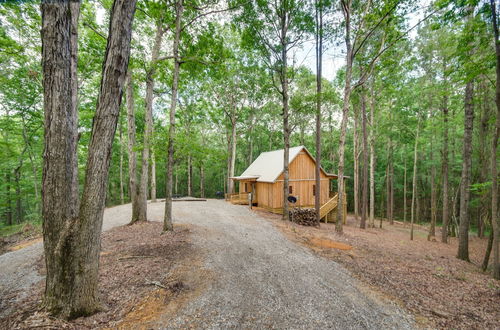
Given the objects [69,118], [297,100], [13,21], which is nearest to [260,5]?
[297,100]

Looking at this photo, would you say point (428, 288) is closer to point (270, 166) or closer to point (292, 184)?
point (292, 184)

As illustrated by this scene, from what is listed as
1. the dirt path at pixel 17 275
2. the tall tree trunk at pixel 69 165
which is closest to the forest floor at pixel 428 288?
the tall tree trunk at pixel 69 165

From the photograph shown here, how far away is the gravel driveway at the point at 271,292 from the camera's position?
299 centimetres

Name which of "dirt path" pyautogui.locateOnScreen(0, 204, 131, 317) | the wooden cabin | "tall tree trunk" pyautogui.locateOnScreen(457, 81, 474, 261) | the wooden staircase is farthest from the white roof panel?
"dirt path" pyautogui.locateOnScreen(0, 204, 131, 317)

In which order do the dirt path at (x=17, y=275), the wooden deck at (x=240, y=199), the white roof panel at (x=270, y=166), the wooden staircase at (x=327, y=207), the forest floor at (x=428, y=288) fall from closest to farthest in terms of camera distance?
the forest floor at (x=428, y=288)
the dirt path at (x=17, y=275)
the wooden staircase at (x=327, y=207)
the white roof panel at (x=270, y=166)
the wooden deck at (x=240, y=199)

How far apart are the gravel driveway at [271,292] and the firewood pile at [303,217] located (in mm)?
5478

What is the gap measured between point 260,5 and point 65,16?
9.40m

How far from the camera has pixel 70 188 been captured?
2.79m

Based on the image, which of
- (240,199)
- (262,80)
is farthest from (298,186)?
(262,80)

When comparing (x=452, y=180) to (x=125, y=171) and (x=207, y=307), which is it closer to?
(x=207, y=307)

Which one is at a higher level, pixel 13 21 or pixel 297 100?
pixel 13 21

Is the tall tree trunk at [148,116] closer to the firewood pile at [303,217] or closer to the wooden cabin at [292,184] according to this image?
the wooden cabin at [292,184]

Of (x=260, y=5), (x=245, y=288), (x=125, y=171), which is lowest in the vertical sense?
(x=245, y=288)

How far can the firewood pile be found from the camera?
455 inches
